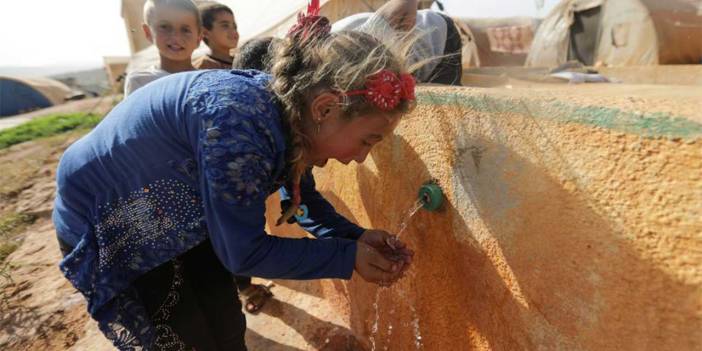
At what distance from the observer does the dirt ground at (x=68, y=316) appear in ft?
7.48

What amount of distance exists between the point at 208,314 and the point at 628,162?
1352mm

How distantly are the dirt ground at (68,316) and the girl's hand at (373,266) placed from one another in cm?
111

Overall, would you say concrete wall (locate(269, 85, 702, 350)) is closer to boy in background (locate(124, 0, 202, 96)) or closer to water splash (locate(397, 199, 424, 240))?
water splash (locate(397, 199, 424, 240))

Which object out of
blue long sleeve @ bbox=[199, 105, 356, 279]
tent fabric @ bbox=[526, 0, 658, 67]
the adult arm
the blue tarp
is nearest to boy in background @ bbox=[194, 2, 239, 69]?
the adult arm

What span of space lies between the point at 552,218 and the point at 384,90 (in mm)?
544

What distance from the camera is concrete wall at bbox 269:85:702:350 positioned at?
827mm

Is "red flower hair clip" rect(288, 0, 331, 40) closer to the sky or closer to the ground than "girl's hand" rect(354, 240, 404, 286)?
closer to the sky

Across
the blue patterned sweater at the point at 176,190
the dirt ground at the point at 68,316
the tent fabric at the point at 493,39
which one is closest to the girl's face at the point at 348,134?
the blue patterned sweater at the point at 176,190

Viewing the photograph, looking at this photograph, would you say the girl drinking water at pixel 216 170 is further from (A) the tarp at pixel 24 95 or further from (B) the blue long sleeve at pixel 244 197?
(A) the tarp at pixel 24 95

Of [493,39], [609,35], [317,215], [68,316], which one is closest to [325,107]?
[317,215]

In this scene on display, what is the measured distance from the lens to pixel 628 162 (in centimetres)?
88

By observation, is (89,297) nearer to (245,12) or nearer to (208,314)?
(208,314)

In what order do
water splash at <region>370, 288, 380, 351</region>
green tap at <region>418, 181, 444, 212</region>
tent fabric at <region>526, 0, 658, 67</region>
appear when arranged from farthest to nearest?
tent fabric at <region>526, 0, 658, 67</region>
water splash at <region>370, 288, 380, 351</region>
green tap at <region>418, 181, 444, 212</region>

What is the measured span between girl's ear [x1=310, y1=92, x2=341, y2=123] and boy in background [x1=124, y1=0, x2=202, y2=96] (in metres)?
1.56
